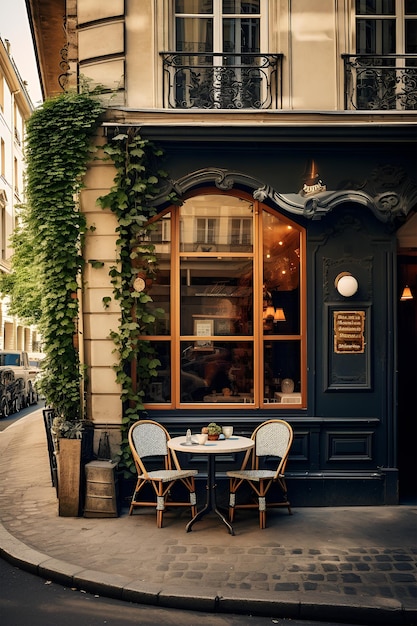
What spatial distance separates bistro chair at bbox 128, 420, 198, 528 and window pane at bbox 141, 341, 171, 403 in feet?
1.69

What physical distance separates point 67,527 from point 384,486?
3846 mm

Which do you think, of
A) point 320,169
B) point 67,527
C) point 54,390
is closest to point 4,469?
point 54,390

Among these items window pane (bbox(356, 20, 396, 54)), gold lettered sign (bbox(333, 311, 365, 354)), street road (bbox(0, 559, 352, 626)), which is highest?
window pane (bbox(356, 20, 396, 54))

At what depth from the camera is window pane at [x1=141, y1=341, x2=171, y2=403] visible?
8781 millimetres

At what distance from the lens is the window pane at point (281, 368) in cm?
880

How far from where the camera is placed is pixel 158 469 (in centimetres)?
850

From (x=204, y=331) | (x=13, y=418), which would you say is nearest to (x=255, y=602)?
(x=204, y=331)

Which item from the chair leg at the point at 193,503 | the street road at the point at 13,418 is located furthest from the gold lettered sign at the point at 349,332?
the street road at the point at 13,418

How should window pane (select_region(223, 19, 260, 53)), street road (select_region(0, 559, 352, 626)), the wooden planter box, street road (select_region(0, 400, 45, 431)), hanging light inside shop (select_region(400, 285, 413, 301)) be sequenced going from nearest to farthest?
street road (select_region(0, 559, 352, 626)) → the wooden planter box → window pane (select_region(223, 19, 260, 53)) → hanging light inside shop (select_region(400, 285, 413, 301)) → street road (select_region(0, 400, 45, 431))

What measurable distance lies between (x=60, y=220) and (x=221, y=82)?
2.68 meters

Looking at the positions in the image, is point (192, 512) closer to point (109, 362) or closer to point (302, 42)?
point (109, 362)

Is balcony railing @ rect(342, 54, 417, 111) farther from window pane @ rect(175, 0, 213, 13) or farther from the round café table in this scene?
the round café table

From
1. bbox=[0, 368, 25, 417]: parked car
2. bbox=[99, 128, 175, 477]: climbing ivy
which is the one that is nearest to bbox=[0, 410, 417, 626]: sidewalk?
bbox=[99, 128, 175, 477]: climbing ivy

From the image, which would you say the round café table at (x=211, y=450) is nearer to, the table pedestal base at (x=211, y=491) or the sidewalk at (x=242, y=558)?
the table pedestal base at (x=211, y=491)
